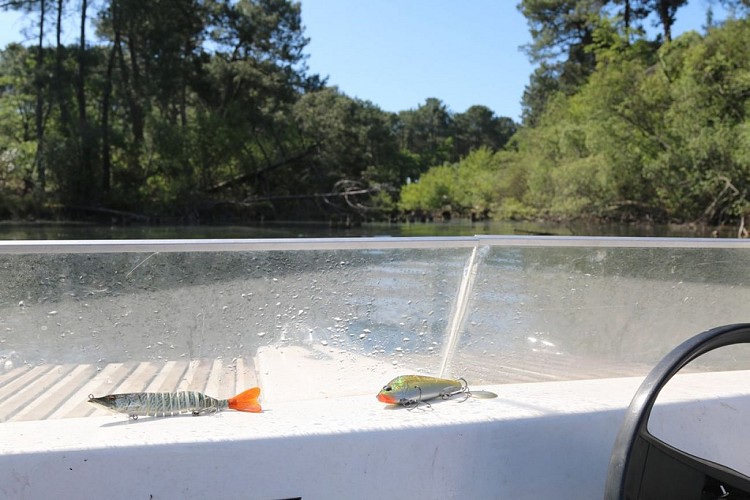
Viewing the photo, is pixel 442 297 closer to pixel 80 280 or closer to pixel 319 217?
→ pixel 80 280

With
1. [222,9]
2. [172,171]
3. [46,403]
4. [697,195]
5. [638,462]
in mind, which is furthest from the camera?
[222,9]

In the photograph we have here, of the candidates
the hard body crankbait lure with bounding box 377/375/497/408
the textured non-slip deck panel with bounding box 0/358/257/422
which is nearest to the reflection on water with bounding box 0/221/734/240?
the textured non-slip deck panel with bounding box 0/358/257/422

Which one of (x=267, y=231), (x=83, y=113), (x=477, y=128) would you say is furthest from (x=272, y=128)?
(x=477, y=128)

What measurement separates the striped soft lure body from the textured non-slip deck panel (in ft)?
1.45

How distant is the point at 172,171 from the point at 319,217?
899 cm

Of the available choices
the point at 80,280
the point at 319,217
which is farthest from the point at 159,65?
→ the point at 80,280

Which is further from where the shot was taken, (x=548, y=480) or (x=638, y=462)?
(x=548, y=480)

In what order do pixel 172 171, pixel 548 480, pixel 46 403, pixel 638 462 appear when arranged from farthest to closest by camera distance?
1. pixel 172 171
2. pixel 46 403
3. pixel 548 480
4. pixel 638 462

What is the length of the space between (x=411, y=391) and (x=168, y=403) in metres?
0.55

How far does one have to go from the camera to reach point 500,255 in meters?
1.90

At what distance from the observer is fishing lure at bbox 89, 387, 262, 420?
1376mm

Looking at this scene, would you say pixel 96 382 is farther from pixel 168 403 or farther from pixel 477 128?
pixel 477 128

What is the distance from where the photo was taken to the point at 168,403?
140cm

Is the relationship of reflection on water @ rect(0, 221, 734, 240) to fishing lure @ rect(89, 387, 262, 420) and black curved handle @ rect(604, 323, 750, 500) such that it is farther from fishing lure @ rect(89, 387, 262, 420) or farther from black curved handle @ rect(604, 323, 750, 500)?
black curved handle @ rect(604, 323, 750, 500)
